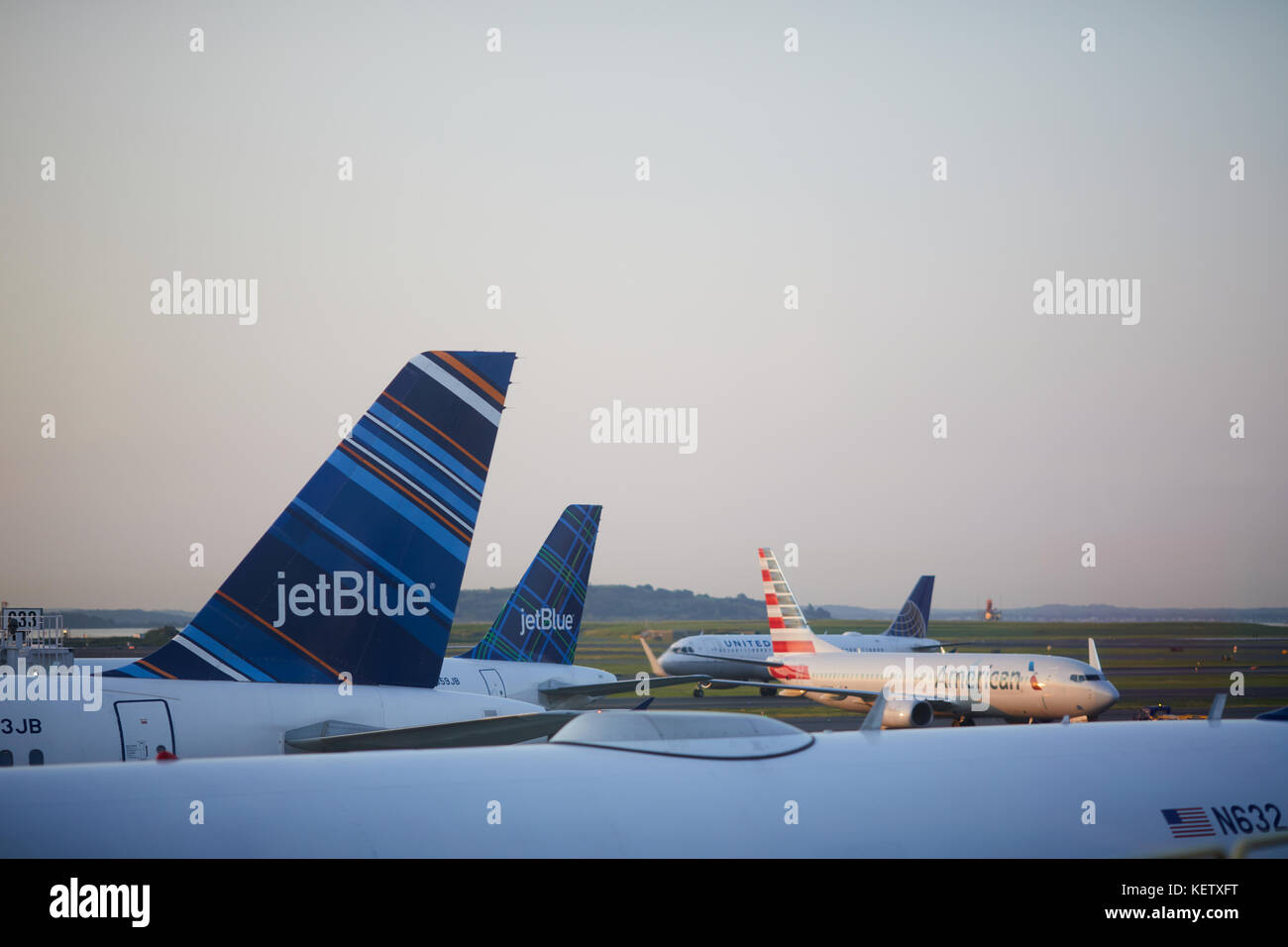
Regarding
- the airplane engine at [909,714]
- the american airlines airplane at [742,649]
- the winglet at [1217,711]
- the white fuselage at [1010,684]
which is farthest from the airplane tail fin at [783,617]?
the winglet at [1217,711]

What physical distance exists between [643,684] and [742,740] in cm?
800

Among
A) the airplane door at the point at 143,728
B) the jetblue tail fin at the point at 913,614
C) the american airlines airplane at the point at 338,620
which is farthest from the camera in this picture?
the jetblue tail fin at the point at 913,614

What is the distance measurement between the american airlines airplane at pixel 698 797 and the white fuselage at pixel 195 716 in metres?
4.46

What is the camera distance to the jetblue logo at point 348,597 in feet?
38.1

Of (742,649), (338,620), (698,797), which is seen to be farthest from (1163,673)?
(698,797)

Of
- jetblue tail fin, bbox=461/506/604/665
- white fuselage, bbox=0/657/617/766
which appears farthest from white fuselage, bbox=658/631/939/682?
white fuselage, bbox=0/657/617/766

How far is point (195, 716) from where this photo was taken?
10273mm

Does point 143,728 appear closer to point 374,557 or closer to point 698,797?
point 374,557

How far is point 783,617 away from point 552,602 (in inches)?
1171

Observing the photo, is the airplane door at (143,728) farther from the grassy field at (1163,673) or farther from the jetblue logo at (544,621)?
the grassy field at (1163,673)

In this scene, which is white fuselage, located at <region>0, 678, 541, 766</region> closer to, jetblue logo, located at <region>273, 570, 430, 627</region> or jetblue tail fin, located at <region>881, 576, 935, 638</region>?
jetblue logo, located at <region>273, 570, 430, 627</region>

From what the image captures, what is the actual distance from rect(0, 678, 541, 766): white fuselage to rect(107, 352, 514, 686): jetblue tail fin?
0.27 meters

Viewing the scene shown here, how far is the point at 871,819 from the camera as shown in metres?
6.07
